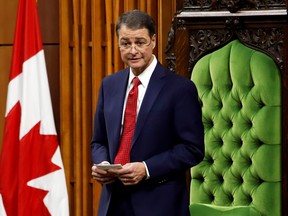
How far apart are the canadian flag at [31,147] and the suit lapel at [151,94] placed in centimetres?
151

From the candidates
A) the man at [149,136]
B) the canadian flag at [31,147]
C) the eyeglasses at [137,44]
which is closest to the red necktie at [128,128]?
the man at [149,136]

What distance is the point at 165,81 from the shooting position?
2.79m

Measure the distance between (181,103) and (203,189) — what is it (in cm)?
96

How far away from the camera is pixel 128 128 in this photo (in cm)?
276

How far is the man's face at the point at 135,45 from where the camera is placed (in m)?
2.74

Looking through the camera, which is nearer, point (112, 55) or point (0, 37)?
point (112, 55)

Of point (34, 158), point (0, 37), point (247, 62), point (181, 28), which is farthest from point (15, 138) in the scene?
point (247, 62)

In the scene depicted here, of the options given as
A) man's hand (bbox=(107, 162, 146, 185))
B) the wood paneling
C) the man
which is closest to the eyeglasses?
the man

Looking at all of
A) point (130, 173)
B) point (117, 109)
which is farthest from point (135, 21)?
point (130, 173)

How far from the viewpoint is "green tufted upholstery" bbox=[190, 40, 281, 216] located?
11.2ft

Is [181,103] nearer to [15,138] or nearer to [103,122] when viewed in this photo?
[103,122]

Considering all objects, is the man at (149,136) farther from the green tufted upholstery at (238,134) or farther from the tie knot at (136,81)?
the green tufted upholstery at (238,134)

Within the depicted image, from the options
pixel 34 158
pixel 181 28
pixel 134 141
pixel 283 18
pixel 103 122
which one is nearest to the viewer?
pixel 134 141

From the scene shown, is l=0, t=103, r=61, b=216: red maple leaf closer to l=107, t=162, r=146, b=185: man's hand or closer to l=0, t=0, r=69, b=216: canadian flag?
l=0, t=0, r=69, b=216: canadian flag
